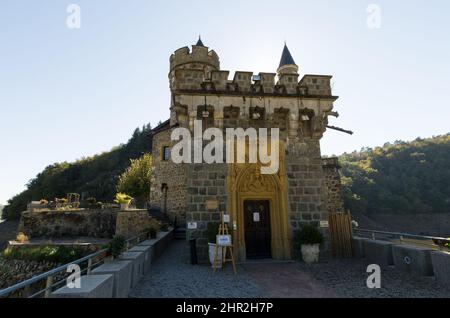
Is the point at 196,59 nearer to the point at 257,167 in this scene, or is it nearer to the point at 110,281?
the point at 257,167

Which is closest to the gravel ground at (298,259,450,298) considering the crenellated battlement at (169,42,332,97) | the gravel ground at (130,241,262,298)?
the gravel ground at (130,241,262,298)

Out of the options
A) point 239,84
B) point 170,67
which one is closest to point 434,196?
point 170,67

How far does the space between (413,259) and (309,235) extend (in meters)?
2.63

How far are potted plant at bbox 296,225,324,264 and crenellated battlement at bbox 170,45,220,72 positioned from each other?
59.4 feet

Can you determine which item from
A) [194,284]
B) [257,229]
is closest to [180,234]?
[257,229]

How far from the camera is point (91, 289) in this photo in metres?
3.32

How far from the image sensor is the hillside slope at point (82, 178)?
43.7 m

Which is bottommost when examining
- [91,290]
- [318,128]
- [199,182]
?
[91,290]

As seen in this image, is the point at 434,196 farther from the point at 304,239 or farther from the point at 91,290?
the point at 91,290

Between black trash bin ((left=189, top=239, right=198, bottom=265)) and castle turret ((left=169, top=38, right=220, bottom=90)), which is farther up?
castle turret ((left=169, top=38, right=220, bottom=90))

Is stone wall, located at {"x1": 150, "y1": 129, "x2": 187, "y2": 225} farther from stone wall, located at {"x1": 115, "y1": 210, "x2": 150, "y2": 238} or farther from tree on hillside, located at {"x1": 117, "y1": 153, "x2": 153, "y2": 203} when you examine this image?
tree on hillside, located at {"x1": 117, "y1": 153, "x2": 153, "y2": 203}

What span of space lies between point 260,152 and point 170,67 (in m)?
18.3

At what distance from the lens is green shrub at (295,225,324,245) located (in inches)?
311

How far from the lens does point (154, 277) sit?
6410 millimetres
